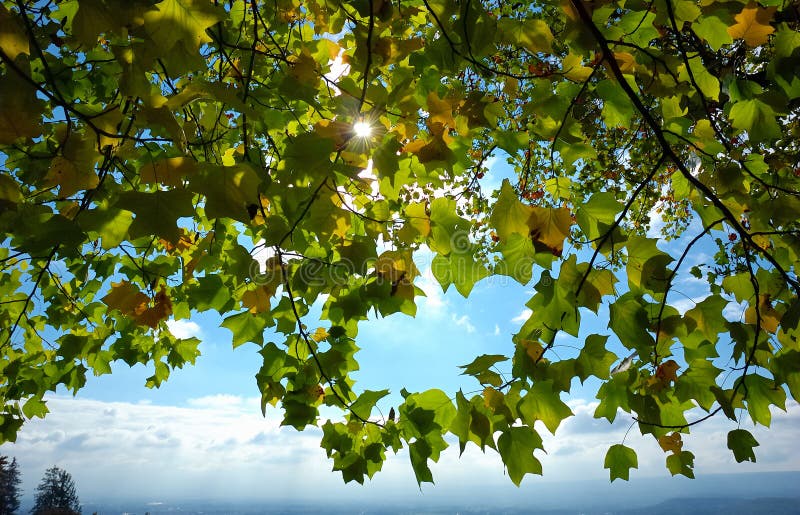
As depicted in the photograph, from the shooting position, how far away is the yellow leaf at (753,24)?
5.46 ft

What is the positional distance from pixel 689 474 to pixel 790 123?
5.47 metres

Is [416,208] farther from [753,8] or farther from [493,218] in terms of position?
[753,8]

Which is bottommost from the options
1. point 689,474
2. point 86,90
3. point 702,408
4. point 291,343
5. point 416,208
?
point 689,474

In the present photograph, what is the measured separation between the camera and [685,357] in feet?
5.34

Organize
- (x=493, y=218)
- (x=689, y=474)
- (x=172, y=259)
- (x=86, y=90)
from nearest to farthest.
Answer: (x=493, y=218) → (x=689, y=474) → (x=86, y=90) → (x=172, y=259)

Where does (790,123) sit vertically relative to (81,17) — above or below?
above

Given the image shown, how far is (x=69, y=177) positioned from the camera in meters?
1.48

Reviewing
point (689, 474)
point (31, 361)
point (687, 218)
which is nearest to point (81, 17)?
point (689, 474)

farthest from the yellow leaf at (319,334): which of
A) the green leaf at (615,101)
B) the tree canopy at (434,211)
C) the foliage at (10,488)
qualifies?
the foliage at (10,488)

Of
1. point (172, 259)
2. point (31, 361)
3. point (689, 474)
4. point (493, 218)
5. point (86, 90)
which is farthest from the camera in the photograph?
point (31, 361)

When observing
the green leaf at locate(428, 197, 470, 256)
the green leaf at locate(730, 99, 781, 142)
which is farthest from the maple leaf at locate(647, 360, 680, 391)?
the green leaf at locate(730, 99, 781, 142)

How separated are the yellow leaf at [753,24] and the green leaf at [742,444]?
1.49 m

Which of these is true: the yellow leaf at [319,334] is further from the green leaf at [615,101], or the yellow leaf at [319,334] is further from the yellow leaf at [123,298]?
the green leaf at [615,101]

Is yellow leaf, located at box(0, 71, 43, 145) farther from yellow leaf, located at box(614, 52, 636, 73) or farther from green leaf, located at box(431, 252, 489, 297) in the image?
yellow leaf, located at box(614, 52, 636, 73)
